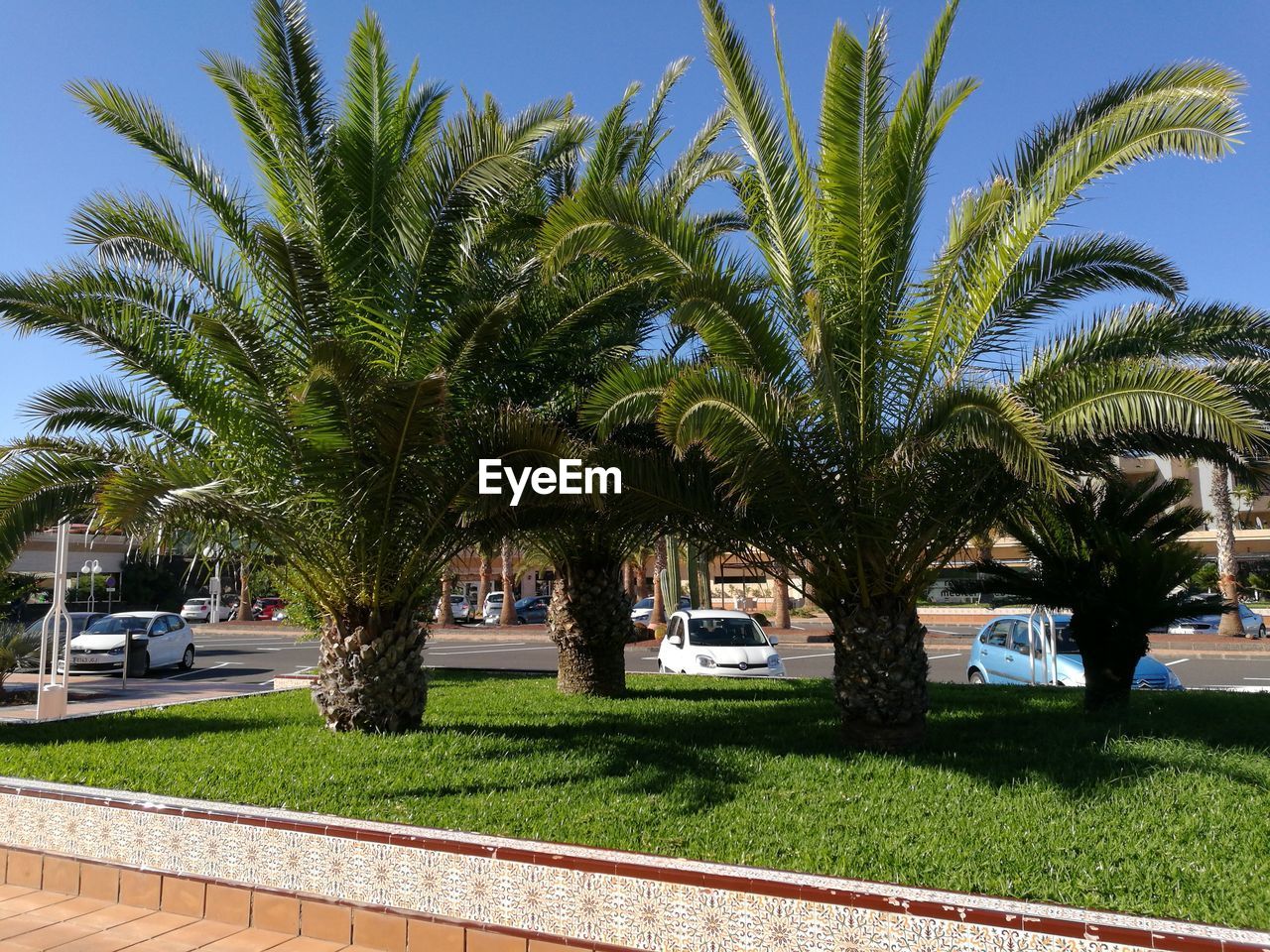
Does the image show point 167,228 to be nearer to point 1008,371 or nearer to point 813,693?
point 1008,371

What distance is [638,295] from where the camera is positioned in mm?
9656

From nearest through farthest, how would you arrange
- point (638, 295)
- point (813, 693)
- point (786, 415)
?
point (786, 415) → point (638, 295) → point (813, 693)

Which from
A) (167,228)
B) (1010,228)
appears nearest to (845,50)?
(1010,228)

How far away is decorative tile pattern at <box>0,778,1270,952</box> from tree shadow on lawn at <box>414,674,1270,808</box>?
46.9 inches

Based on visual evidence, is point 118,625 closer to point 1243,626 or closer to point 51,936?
point 51,936

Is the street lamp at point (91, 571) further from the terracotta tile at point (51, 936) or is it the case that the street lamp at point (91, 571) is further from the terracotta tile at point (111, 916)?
the terracotta tile at point (51, 936)

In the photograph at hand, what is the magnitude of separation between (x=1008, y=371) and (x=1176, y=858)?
149 inches

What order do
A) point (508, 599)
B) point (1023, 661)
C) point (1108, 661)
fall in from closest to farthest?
point (1108, 661), point (1023, 661), point (508, 599)

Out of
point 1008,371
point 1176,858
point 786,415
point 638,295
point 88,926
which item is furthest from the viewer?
point 638,295

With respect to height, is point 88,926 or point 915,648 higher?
Answer: point 915,648

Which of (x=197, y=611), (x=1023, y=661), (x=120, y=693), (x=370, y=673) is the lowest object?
(x=120, y=693)

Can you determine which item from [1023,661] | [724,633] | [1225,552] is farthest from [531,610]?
[1023,661]

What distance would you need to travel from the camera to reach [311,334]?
7.76m

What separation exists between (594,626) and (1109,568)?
233 inches
